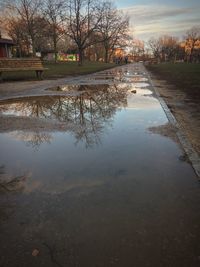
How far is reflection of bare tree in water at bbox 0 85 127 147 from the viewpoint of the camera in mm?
5392

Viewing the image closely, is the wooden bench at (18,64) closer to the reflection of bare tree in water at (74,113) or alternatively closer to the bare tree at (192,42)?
the reflection of bare tree in water at (74,113)

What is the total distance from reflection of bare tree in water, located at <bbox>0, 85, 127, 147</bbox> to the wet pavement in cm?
8

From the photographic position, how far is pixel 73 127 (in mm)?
5914

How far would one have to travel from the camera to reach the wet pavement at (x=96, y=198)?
220 centimetres

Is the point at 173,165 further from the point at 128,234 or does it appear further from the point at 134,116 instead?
the point at 134,116

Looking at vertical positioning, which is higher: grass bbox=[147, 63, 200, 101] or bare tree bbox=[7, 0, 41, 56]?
bare tree bbox=[7, 0, 41, 56]

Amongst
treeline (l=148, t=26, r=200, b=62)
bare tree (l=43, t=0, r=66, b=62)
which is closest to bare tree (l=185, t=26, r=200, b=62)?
treeline (l=148, t=26, r=200, b=62)

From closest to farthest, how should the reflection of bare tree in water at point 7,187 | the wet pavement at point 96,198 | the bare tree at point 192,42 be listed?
the wet pavement at point 96,198 → the reflection of bare tree in water at point 7,187 → the bare tree at point 192,42

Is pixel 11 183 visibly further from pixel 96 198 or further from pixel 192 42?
pixel 192 42

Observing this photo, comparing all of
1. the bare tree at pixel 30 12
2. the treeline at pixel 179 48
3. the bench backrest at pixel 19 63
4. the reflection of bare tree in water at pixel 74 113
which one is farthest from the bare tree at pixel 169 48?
the reflection of bare tree in water at pixel 74 113

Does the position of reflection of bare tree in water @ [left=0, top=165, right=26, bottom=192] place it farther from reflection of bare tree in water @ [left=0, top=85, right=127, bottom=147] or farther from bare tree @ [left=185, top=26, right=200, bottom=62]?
bare tree @ [left=185, top=26, right=200, bottom=62]

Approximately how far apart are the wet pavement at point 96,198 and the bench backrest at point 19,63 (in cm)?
1110

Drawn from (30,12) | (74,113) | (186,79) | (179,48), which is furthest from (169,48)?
(74,113)

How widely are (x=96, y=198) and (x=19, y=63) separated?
15.1m
